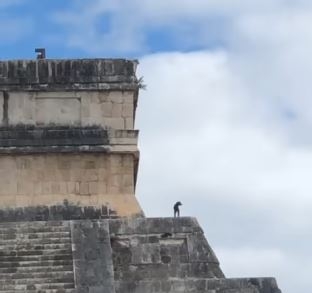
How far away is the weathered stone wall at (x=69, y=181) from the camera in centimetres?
1945

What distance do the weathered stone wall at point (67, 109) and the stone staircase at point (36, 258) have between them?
3099 millimetres

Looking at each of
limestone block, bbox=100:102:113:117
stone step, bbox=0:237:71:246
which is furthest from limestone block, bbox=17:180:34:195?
stone step, bbox=0:237:71:246

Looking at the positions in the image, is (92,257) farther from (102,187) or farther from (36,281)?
(102,187)

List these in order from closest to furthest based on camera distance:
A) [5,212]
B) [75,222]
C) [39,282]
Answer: [39,282]
[75,222]
[5,212]

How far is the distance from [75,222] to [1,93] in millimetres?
3650

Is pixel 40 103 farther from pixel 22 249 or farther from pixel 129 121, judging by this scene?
pixel 22 249

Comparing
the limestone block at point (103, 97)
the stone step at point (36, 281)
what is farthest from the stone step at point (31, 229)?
the limestone block at point (103, 97)

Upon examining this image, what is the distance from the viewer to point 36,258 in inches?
650

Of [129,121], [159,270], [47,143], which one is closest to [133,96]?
[129,121]

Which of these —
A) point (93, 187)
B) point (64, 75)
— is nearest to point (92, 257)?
point (93, 187)

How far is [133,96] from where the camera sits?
20156 mm

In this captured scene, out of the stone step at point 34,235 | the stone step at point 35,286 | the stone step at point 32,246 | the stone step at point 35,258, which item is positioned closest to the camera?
the stone step at point 35,286

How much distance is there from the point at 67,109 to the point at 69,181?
1284 millimetres

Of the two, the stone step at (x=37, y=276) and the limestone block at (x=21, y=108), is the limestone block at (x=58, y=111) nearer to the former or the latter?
the limestone block at (x=21, y=108)
